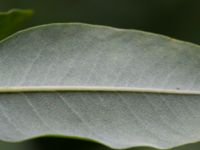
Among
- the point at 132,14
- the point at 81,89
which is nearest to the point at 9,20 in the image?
the point at 81,89

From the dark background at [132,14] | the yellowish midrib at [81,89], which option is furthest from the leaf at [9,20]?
the dark background at [132,14]

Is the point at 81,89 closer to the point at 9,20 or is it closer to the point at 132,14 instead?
the point at 9,20

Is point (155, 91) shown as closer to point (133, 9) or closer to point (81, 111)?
point (81, 111)

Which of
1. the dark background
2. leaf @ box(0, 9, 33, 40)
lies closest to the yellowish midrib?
leaf @ box(0, 9, 33, 40)

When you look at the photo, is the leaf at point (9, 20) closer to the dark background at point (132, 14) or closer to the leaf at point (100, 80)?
the leaf at point (100, 80)

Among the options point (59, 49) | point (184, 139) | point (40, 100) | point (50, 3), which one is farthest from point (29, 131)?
point (50, 3)
